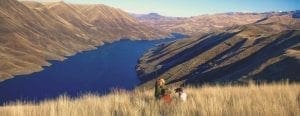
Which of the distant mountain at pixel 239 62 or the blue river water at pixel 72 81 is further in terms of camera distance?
the blue river water at pixel 72 81

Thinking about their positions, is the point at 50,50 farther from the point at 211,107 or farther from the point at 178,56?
the point at 211,107

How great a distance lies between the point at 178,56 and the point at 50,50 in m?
85.5

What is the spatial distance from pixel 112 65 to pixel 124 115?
13310 centimetres

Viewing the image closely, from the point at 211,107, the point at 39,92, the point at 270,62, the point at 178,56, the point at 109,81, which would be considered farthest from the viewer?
the point at 178,56

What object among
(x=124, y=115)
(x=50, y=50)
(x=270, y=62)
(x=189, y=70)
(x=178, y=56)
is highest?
(x=50, y=50)

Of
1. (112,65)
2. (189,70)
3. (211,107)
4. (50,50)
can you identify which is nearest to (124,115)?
(211,107)

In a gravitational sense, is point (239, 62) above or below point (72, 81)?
below

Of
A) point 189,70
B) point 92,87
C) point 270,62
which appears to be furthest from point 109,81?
point 270,62

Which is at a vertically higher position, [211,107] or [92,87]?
[92,87]

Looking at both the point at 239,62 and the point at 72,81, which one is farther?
the point at 72,81

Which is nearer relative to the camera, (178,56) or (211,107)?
(211,107)

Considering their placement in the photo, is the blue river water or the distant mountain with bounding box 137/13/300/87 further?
the blue river water

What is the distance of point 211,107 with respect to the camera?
9.30 m

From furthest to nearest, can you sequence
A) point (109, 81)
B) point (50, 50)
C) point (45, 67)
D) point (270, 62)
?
point (50, 50)
point (45, 67)
point (109, 81)
point (270, 62)
